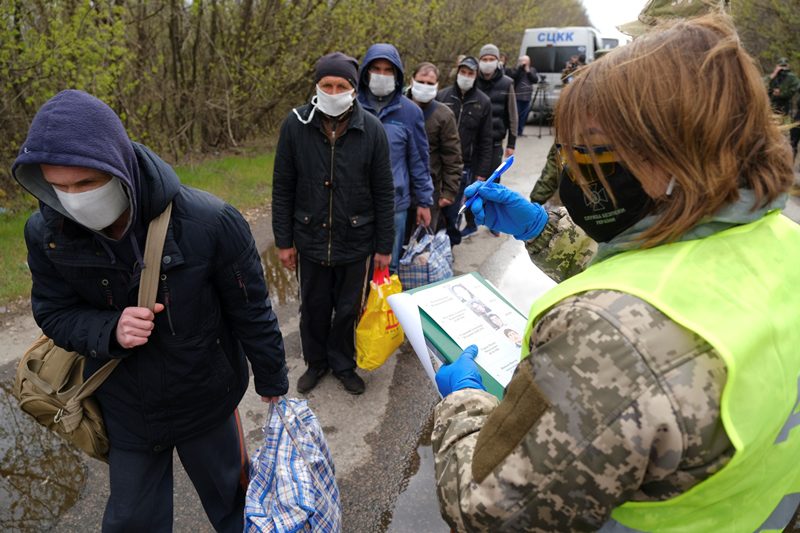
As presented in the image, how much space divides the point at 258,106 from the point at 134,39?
255cm

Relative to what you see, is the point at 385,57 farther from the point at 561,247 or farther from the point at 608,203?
the point at 608,203

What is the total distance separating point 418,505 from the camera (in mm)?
2486

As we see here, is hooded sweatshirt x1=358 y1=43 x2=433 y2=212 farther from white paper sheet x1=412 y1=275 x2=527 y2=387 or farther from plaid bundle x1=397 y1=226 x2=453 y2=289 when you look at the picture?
white paper sheet x1=412 y1=275 x2=527 y2=387

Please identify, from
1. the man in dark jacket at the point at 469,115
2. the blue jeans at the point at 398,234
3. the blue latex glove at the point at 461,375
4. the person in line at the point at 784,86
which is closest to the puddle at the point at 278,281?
the blue jeans at the point at 398,234

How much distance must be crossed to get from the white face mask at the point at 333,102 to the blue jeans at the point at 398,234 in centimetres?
111

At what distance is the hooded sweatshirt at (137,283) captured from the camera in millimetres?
1450

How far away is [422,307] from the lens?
167cm

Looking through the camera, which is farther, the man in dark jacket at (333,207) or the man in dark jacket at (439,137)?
the man in dark jacket at (439,137)

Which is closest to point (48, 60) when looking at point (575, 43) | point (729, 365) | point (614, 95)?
point (614, 95)

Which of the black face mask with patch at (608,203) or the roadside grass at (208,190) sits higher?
the black face mask with patch at (608,203)

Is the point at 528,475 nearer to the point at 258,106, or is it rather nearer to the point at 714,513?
the point at 714,513

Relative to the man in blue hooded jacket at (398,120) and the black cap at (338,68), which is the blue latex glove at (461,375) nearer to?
the black cap at (338,68)

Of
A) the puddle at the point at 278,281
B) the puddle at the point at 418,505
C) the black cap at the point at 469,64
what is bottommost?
the puddle at the point at 278,281

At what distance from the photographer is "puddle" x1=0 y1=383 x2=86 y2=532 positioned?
232cm
